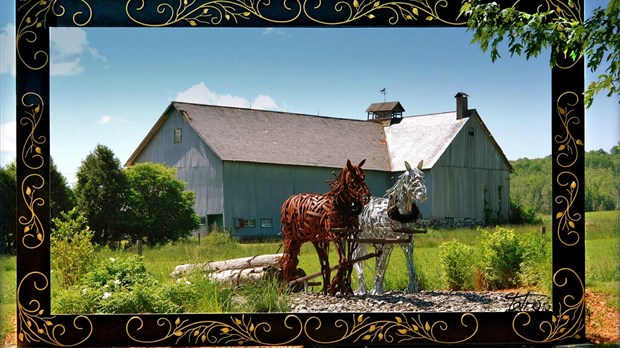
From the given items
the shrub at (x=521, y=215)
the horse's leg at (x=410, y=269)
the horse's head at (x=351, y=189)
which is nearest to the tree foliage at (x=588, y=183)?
the shrub at (x=521, y=215)

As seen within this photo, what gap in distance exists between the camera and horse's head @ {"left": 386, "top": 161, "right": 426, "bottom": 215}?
9977 mm

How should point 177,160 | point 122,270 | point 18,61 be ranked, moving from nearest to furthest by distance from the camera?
point 18,61 → point 122,270 → point 177,160

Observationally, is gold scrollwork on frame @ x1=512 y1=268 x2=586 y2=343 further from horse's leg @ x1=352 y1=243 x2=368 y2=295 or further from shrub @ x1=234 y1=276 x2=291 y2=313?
shrub @ x1=234 y1=276 x2=291 y2=313

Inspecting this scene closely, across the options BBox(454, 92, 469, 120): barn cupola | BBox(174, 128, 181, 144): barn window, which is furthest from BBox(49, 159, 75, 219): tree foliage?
BBox(454, 92, 469, 120): barn cupola

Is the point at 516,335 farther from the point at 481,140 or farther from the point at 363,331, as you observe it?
the point at 481,140

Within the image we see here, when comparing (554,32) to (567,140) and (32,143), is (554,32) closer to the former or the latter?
(567,140)

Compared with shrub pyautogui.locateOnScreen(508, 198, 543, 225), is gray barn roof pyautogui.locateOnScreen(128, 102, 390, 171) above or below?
above

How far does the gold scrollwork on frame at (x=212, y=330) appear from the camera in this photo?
925cm

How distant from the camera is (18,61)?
30.1 feet

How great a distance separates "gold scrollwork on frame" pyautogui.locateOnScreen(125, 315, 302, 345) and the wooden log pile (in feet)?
3.20


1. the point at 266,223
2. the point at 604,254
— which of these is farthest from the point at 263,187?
the point at 604,254

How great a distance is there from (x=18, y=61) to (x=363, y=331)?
4980 millimetres

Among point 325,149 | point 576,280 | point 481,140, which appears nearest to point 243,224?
point 325,149

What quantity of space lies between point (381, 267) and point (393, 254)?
25 centimetres
